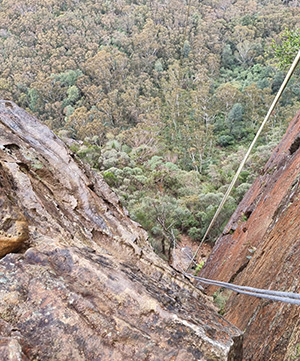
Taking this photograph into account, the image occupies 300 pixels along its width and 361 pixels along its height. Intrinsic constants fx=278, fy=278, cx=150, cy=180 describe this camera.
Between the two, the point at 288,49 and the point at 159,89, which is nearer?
the point at 288,49

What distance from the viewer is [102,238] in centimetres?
445

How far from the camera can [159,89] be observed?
4209 centimetres

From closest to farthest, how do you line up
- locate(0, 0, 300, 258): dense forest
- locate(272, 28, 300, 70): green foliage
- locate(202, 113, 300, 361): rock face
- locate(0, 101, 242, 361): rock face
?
locate(0, 101, 242, 361): rock face
locate(202, 113, 300, 361): rock face
locate(272, 28, 300, 70): green foliage
locate(0, 0, 300, 258): dense forest

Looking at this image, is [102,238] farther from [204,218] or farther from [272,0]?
[272,0]

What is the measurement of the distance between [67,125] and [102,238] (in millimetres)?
30960

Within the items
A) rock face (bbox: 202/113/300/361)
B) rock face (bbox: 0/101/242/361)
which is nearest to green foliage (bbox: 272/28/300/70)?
rock face (bbox: 202/113/300/361)

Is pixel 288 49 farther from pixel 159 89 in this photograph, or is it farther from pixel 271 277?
pixel 159 89

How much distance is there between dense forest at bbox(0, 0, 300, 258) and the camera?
1847 cm

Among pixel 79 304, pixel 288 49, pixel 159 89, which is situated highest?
pixel 79 304

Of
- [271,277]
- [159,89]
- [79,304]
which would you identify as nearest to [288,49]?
[271,277]

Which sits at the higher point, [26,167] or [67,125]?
[26,167]

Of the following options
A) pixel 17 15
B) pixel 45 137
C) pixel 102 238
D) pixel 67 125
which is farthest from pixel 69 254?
pixel 17 15

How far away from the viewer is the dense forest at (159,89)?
1847 cm

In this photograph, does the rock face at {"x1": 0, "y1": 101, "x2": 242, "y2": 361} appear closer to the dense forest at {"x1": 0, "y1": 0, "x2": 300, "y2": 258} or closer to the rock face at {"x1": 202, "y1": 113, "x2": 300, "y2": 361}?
the rock face at {"x1": 202, "y1": 113, "x2": 300, "y2": 361}
